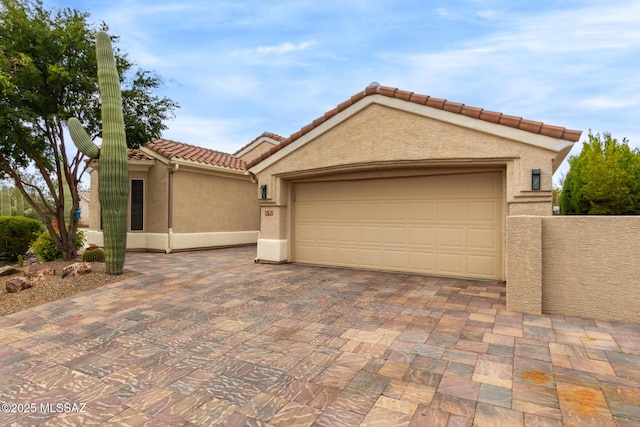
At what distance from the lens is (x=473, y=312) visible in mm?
5109

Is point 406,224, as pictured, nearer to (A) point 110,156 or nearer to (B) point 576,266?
(B) point 576,266

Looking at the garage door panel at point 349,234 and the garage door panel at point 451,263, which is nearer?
the garage door panel at point 451,263

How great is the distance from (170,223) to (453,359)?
11.2 meters

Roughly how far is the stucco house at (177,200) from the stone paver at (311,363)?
656 centimetres

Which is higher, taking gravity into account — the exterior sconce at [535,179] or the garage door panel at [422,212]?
the exterior sconce at [535,179]

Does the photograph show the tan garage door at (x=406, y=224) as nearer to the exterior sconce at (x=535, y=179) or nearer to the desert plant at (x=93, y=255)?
the exterior sconce at (x=535, y=179)

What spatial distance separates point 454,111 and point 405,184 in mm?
2058

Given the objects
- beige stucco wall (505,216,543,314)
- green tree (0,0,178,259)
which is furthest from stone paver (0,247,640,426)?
green tree (0,0,178,259)

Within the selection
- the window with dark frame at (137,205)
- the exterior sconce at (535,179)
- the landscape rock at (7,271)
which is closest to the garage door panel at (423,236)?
the exterior sconce at (535,179)

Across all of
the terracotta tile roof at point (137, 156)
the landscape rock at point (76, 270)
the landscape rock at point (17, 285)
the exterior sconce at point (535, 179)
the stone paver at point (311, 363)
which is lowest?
the stone paver at point (311, 363)

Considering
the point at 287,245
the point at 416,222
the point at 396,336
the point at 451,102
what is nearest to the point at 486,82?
the point at 451,102

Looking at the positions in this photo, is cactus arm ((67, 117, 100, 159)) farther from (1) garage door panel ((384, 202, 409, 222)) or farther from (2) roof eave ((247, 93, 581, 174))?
(1) garage door panel ((384, 202, 409, 222))

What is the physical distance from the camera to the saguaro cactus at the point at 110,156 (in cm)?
771

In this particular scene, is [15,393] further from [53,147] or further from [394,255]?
[53,147]
